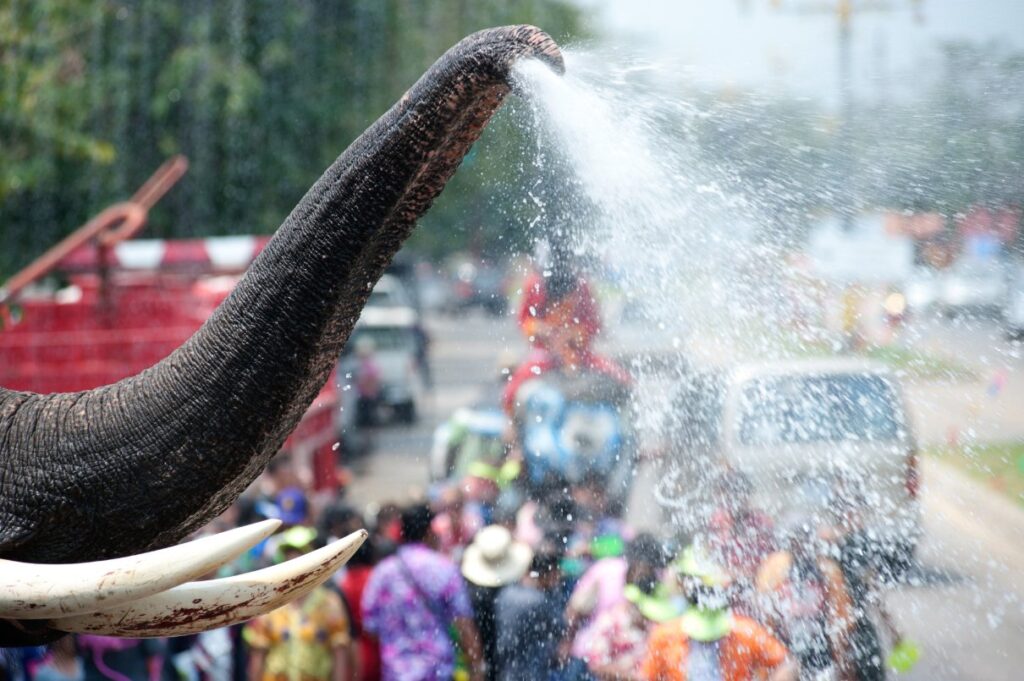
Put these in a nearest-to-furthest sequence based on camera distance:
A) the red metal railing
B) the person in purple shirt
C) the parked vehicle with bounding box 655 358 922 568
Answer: the parked vehicle with bounding box 655 358 922 568 < the person in purple shirt < the red metal railing

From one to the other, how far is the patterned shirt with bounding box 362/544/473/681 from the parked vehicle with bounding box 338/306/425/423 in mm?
8220

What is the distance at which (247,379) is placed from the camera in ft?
6.53

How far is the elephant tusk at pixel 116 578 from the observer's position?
178 centimetres

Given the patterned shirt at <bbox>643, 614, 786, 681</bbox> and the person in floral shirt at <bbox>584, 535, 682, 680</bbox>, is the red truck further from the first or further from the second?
the patterned shirt at <bbox>643, 614, 786, 681</bbox>

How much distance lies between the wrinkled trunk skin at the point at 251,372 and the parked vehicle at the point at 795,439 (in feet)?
9.15

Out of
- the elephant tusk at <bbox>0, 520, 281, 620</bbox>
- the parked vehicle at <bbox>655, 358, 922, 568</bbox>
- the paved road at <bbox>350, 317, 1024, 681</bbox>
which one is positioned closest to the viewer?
the elephant tusk at <bbox>0, 520, 281, 620</bbox>

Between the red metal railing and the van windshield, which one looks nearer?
the van windshield

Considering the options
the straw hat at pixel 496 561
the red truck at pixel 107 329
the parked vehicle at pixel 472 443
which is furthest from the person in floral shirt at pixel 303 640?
the red truck at pixel 107 329

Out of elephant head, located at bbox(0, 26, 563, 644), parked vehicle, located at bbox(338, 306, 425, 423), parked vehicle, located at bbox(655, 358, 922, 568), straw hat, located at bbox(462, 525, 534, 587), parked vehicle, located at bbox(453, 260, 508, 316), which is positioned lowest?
parked vehicle, located at bbox(453, 260, 508, 316)

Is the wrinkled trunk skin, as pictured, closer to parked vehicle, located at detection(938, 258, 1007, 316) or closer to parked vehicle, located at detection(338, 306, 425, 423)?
parked vehicle, located at detection(938, 258, 1007, 316)

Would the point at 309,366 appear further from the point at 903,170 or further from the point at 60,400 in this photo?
the point at 903,170

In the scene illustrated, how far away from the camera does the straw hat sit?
4.73m

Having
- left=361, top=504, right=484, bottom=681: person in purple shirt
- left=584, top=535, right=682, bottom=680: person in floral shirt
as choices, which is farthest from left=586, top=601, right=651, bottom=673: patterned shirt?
left=361, top=504, right=484, bottom=681: person in purple shirt

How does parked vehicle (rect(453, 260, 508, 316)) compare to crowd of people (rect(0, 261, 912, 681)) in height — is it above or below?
below
